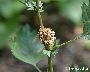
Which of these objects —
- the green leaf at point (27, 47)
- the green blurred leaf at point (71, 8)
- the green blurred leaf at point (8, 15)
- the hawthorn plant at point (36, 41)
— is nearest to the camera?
the hawthorn plant at point (36, 41)

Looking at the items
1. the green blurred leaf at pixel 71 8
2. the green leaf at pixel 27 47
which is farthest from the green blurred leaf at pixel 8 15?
the green leaf at pixel 27 47

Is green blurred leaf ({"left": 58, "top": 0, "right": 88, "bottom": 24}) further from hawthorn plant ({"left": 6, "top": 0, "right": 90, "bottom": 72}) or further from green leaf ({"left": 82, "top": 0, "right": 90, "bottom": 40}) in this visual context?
green leaf ({"left": 82, "top": 0, "right": 90, "bottom": 40})

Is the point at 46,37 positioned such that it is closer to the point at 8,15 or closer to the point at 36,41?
the point at 36,41

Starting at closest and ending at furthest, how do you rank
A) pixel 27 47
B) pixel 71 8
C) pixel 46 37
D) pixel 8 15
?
pixel 46 37 → pixel 27 47 → pixel 8 15 → pixel 71 8

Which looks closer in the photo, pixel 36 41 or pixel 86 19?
pixel 86 19

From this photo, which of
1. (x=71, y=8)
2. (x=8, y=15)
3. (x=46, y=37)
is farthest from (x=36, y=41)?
(x=71, y=8)

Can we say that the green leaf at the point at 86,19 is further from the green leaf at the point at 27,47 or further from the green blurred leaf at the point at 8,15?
the green blurred leaf at the point at 8,15

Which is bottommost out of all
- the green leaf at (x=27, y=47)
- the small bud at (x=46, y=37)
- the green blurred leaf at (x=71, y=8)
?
the green blurred leaf at (x=71, y=8)
